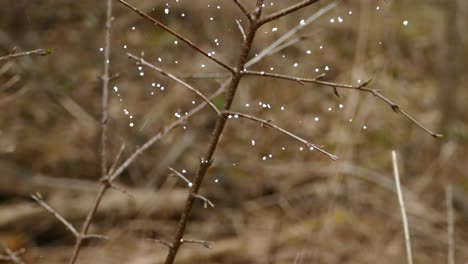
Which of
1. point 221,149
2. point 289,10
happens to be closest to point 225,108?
point 289,10

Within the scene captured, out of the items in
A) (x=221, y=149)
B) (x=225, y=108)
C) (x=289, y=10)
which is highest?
(x=289, y=10)

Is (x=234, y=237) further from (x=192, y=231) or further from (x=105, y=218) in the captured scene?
(x=105, y=218)

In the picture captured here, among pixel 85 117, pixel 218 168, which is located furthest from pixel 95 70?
pixel 218 168

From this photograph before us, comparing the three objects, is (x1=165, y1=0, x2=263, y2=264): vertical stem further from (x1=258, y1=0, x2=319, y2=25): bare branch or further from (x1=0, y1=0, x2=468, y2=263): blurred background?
(x1=0, y1=0, x2=468, y2=263): blurred background

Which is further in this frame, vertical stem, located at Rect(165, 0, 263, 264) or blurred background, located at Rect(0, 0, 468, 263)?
blurred background, located at Rect(0, 0, 468, 263)

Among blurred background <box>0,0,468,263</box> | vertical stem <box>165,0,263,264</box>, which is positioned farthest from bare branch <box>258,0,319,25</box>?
blurred background <box>0,0,468,263</box>

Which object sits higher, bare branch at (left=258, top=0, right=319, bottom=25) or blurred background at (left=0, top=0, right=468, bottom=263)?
bare branch at (left=258, top=0, right=319, bottom=25)

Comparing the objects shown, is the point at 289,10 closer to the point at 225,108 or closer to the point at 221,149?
the point at 225,108

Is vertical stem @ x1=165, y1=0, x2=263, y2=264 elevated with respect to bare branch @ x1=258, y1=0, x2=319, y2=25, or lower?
lower
